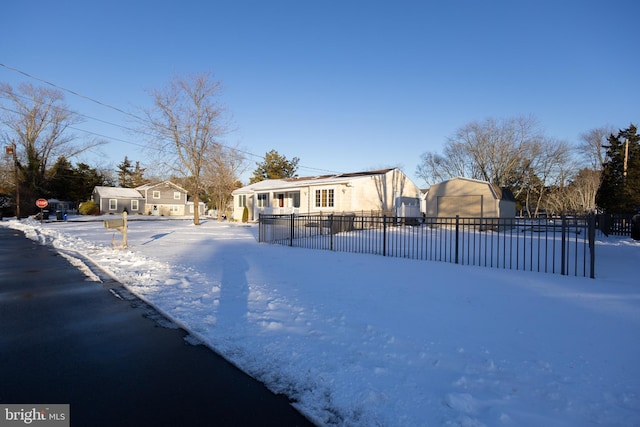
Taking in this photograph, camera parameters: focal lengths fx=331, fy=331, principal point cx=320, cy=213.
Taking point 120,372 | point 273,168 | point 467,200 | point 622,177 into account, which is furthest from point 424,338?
point 273,168

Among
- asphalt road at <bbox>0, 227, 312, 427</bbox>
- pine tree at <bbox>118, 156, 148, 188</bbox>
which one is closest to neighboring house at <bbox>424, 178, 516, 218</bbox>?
asphalt road at <bbox>0, 227, 312, 427</bbox>

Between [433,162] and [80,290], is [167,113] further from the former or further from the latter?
[433,162]

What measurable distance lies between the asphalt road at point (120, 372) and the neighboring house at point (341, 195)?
63.0 feet

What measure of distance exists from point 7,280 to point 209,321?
588cm

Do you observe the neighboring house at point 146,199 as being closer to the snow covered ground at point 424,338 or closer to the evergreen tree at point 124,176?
the evergreen tree at point 124,176

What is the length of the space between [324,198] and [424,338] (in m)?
21.6

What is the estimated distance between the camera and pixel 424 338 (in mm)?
3945

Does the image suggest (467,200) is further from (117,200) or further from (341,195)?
Result: (117,200)

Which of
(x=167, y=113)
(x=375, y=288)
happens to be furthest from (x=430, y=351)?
(x=167, y=113)

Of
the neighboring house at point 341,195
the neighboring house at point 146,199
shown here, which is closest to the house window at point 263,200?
the neighboring house at point 341,195

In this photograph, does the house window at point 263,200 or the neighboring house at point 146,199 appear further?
the neighboring house at point 146,199

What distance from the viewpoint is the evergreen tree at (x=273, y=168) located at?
54344 millimetres

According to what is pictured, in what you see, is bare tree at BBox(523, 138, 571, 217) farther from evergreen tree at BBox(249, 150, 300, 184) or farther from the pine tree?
the pine tree

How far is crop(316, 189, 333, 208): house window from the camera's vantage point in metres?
25.0
